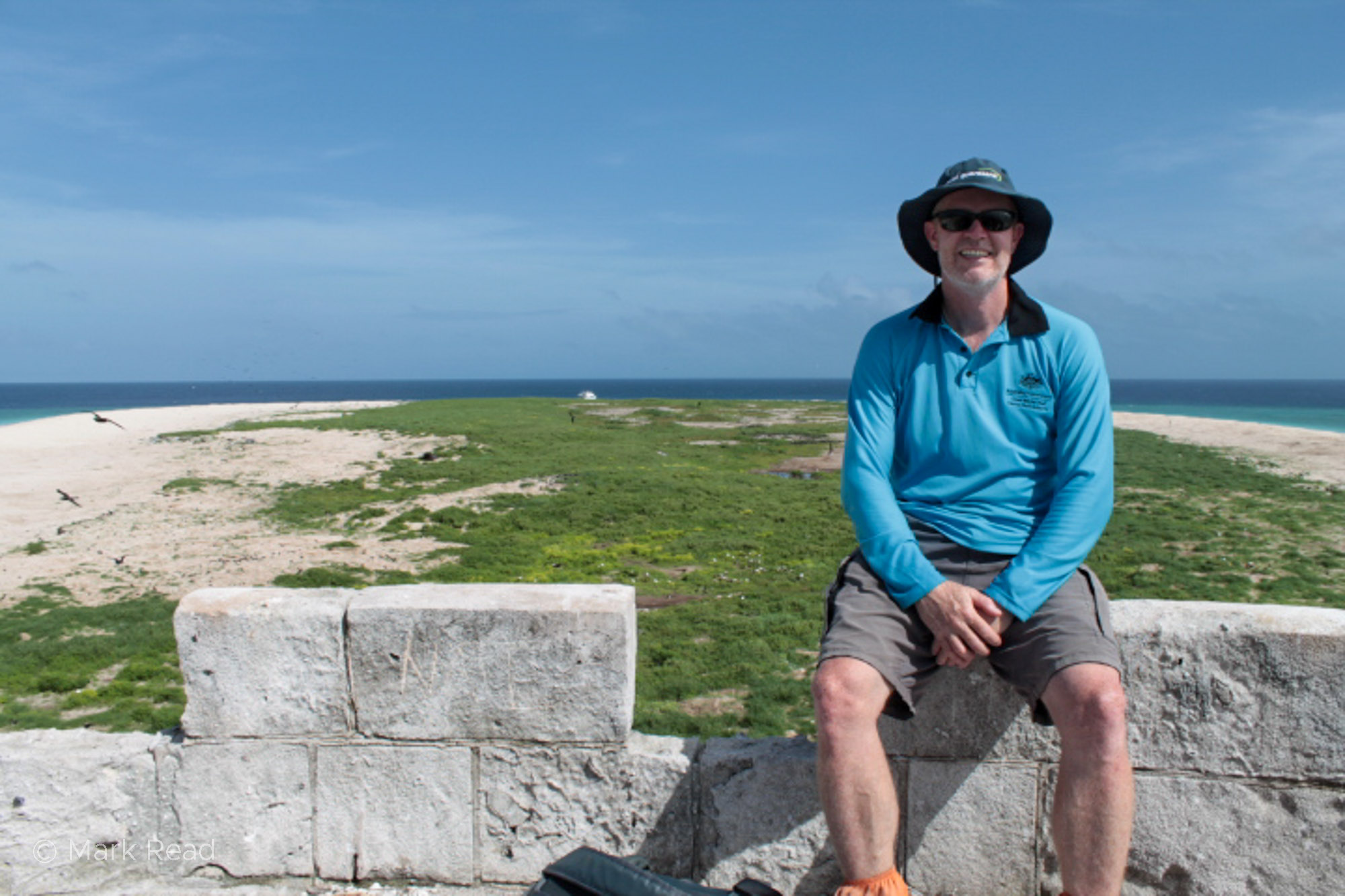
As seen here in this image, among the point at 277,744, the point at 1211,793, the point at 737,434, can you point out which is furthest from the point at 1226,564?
the point at 737,434

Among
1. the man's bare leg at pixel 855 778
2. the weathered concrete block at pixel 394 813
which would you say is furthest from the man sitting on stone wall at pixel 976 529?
the weathered concrete block at pixel 394 813

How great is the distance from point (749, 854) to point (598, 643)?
0.84 metres

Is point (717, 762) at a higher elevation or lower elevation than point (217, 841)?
higher

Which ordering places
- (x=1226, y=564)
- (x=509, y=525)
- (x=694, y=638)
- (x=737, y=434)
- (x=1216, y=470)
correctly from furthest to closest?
(x=737, y=434), (x=1216, y=470), (x=509, y=525), (x=1226, y=564), (x=694, y=638)

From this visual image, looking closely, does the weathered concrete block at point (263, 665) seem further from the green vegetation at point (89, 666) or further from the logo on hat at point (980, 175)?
the logo on hat at point (980, 175)

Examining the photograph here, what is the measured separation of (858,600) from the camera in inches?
105

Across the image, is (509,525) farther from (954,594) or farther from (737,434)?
(737,434)

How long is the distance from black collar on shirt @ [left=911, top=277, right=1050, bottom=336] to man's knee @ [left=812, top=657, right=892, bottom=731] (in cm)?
119

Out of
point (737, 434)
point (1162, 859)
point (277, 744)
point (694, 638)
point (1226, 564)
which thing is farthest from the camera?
point (737, 434)

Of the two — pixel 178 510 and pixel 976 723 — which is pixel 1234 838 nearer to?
pixel 976 723

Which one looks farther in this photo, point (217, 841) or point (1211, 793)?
point (217, 841)

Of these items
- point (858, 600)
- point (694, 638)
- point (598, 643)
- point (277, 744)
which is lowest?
point (694, 638)

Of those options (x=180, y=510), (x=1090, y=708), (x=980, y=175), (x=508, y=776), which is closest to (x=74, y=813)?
(x=508, y=776)

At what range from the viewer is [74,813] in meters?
2.95
